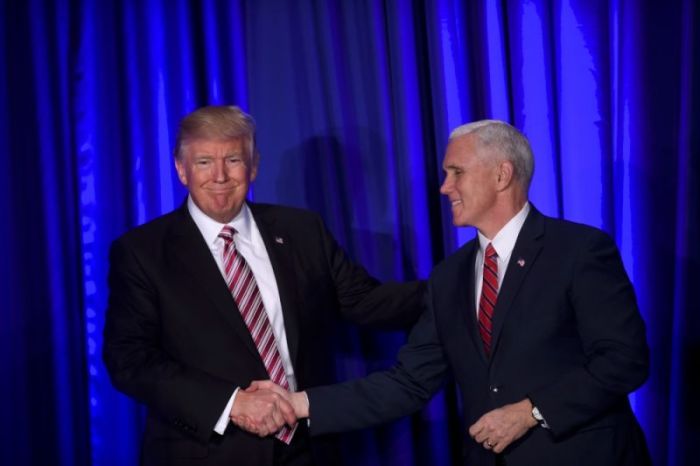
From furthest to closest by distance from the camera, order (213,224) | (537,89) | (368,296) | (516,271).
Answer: (537,89), (368,296), (213,224), (516,271)

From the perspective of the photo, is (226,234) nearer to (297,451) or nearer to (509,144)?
(297,451)

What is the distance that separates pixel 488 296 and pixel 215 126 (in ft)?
3.45

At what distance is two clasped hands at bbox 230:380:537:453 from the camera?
2471 millimetres

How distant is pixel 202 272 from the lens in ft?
9.27

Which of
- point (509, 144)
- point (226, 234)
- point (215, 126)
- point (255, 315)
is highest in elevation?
point (215, 126)

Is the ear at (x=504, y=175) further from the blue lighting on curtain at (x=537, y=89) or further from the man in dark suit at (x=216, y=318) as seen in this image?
the blue lighting on curtain at (x=537, y=89)

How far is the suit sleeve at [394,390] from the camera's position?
288cm

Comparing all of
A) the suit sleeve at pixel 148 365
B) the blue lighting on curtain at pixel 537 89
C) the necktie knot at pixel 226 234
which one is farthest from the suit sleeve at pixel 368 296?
the blue lighting on curtain at pixel 537 89

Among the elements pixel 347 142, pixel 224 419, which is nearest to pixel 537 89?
pixel 347 142

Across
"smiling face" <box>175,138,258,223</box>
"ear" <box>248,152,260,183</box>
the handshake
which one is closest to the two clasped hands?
the handshake

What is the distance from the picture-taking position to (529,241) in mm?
2627

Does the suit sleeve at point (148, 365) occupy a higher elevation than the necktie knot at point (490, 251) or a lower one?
lower

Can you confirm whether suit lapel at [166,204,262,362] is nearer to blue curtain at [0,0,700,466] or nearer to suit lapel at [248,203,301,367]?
suit lapel at [248,203,301,367]

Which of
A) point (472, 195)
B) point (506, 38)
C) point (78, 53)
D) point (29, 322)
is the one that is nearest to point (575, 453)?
point (472, 195)
